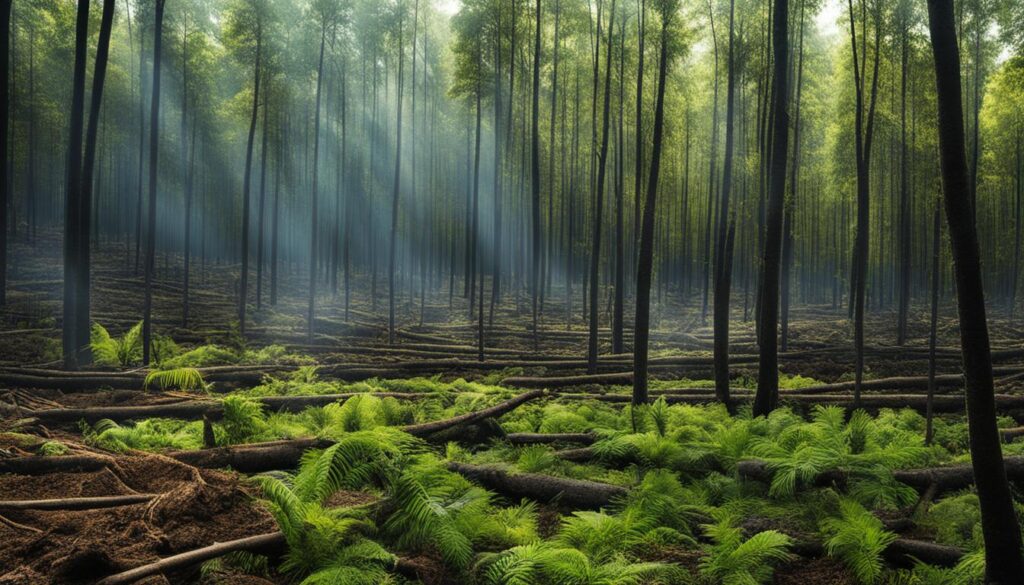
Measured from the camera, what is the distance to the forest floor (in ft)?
12.5

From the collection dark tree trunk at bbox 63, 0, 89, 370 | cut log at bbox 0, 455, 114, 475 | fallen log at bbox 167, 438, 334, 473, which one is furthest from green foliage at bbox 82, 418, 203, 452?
dark tree trunk at bbox 63, 0, 89, 370

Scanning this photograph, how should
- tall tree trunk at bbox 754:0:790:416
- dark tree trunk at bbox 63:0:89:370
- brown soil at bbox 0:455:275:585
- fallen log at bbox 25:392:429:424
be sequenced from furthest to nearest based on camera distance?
dark tree trunk at bbox 63:0:89:370 → tall tree trunk at bbox 754:0:790:416 → fallen log at bbox 25:392:429:424 → brown soil at bbox 0:455:275:585

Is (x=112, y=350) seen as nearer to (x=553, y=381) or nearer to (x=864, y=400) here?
(x=553, y=381)

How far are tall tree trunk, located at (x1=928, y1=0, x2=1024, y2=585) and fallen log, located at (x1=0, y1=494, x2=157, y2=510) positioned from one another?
557cm

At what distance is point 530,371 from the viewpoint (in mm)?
13766

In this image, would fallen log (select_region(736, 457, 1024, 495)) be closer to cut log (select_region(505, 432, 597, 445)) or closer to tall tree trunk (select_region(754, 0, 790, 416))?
cut log (select_region(505, 432, 597, 445))

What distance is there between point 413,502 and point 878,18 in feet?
42.8

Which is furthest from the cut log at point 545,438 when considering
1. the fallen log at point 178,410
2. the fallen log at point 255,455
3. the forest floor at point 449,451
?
the fallen log at point 178,410

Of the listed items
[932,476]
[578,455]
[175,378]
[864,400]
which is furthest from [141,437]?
[864,400]

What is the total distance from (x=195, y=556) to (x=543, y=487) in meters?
3.02

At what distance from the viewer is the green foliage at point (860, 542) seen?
384cm

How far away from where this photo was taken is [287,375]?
1066 centimetres

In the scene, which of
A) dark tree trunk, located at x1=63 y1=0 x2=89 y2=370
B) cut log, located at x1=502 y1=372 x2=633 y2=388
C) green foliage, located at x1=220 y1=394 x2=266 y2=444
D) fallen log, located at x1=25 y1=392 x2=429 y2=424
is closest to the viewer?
green foliage, located at x1=220 y1=394 x2=266 y2=444

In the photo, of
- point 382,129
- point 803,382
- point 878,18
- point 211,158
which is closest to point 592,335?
point 803,382
